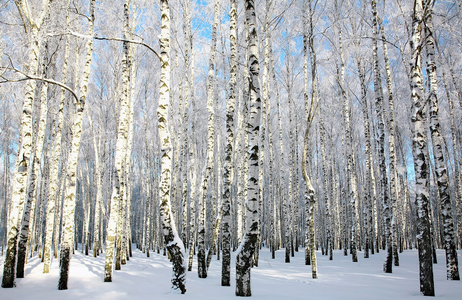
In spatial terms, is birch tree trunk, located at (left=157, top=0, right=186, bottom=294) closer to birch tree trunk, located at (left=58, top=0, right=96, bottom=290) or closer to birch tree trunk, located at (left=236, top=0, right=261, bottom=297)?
birch tree trunk, located at (left=236, top=0, right=261, bottom=297)

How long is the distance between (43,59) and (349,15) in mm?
12836

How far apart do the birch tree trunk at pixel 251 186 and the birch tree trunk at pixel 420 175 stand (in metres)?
3.27

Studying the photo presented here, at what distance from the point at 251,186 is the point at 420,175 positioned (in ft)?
11.7

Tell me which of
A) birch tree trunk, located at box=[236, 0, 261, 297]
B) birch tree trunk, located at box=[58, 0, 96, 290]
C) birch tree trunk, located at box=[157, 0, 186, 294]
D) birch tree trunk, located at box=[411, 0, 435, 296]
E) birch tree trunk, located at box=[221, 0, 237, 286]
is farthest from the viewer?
birch tree trunk, located at box=[221, 0, 237, 286]

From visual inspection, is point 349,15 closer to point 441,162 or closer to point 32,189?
point 441,162

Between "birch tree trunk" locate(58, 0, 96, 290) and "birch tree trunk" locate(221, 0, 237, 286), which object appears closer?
"birch tree trunk" locate(58, 0, 96, 290)

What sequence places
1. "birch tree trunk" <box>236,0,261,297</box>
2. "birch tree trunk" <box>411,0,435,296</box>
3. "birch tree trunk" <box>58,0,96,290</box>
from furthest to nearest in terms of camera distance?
"birch tree trunk" <box>58,0,96,290</box>, "birch tree trunk" <box>411,0,435,296</box>, "birch tree trunk" <box>236,0,261,297</box>

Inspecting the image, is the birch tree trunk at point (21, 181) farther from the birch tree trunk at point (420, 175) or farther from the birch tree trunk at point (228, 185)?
the birch tree trunk at point (420, 175)

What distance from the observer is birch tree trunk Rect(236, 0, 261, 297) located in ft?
15.6

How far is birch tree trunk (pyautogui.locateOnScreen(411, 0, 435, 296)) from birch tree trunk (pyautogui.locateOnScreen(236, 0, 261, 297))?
10.7 feet

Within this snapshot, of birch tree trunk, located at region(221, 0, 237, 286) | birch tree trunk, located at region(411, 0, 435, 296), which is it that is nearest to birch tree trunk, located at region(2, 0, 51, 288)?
birch tree trunk, located at region(221, 0, 237, 286)

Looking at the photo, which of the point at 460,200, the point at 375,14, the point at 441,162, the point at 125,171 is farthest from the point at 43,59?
the point at 460,200

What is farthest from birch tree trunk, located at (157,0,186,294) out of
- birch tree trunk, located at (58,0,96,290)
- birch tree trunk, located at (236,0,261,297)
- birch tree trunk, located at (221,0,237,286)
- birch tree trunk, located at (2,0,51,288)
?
birch tree trunk, located at (2,0,51,288)

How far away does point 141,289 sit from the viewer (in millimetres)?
5750
